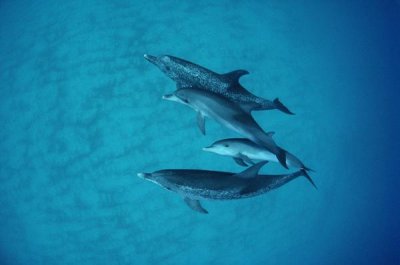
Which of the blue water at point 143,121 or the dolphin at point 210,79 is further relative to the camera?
the blue water at point 143,121

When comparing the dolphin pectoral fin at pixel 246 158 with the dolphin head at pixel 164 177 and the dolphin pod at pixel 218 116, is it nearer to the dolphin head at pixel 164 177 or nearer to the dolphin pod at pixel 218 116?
the dolphin pod at pixel 218 116

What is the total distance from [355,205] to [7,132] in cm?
855

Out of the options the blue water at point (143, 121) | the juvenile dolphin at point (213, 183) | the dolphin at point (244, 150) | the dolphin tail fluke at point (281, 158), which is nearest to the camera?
the dolphin tail fluke at point (281, 158)

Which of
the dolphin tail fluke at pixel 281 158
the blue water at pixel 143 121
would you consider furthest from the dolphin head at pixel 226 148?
the blue water at pixel 143 121

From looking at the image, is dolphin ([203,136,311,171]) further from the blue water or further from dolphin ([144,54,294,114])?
the blue water

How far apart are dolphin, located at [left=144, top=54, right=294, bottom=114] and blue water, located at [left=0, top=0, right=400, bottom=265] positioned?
81.5 inches

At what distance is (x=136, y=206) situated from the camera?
451 cm

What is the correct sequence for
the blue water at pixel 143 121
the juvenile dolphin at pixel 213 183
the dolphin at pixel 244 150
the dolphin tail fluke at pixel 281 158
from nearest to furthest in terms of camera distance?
1. the dolphin tail fluke at pixel 281 158
2. the juvenile dolphin at pixel 213 183
3. the dolphin at pixel 244 150
4. the blue water at pixel 143 121

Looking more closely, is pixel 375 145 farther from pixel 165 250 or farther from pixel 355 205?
pixel 165 250

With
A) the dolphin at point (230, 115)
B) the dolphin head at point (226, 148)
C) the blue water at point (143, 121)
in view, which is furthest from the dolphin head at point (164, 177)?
the blue water at point (143, 121)

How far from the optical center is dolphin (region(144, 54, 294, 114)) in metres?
2.14

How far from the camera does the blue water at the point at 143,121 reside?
428 centimetres

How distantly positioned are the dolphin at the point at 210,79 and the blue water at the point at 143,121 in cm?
207

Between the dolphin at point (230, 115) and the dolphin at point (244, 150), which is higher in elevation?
the dolphin at point (230, 115)
